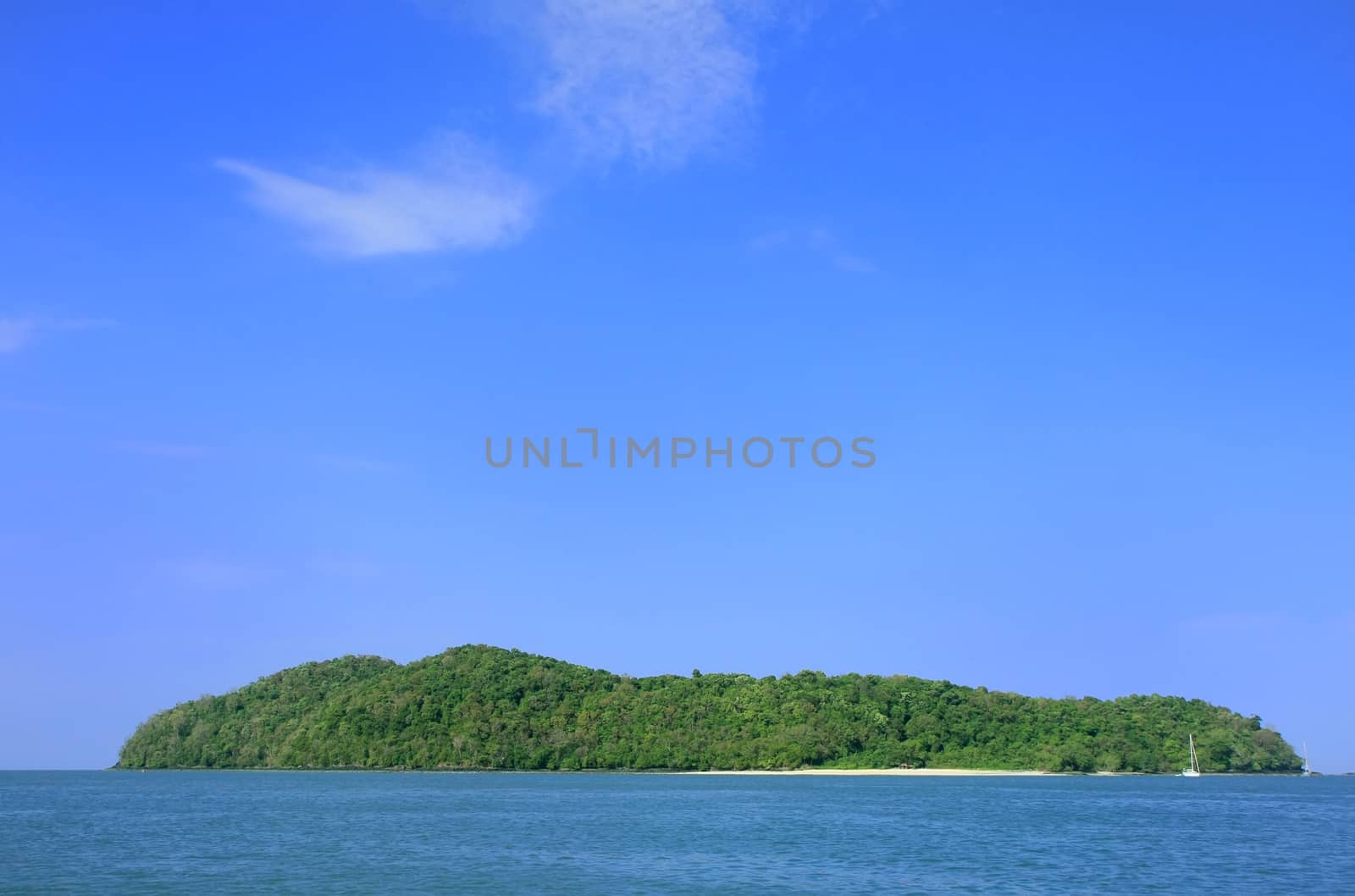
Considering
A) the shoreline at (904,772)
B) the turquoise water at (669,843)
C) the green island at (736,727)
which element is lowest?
the turquoise water at (669,843)

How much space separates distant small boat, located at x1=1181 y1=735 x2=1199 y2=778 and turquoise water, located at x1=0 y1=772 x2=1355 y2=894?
158ft

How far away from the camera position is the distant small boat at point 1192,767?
144125 mm

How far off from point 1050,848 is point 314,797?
6165 centimetres

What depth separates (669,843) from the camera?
5006 centimetres

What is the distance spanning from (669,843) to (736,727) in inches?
4072

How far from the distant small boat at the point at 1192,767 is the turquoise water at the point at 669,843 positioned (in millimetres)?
48073

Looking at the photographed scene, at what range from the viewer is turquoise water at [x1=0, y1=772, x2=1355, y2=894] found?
36750mm

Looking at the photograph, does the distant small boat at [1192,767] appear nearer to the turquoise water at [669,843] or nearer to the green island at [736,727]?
the green island at [736,727]

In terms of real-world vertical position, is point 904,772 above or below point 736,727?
below

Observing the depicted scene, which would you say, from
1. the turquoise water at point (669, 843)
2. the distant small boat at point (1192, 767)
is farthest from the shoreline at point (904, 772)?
the turquoise water at point (669, 843)

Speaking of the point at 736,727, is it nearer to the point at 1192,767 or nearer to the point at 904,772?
the point at 904,772

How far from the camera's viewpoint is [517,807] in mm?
75688

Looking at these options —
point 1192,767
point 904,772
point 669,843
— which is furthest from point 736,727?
point 669,843

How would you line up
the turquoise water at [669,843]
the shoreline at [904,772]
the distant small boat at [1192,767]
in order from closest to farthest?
1. the turquoise water at [669,843]
2. the shoreline at [904,772]
3. the distant small boat at [1192,767]
